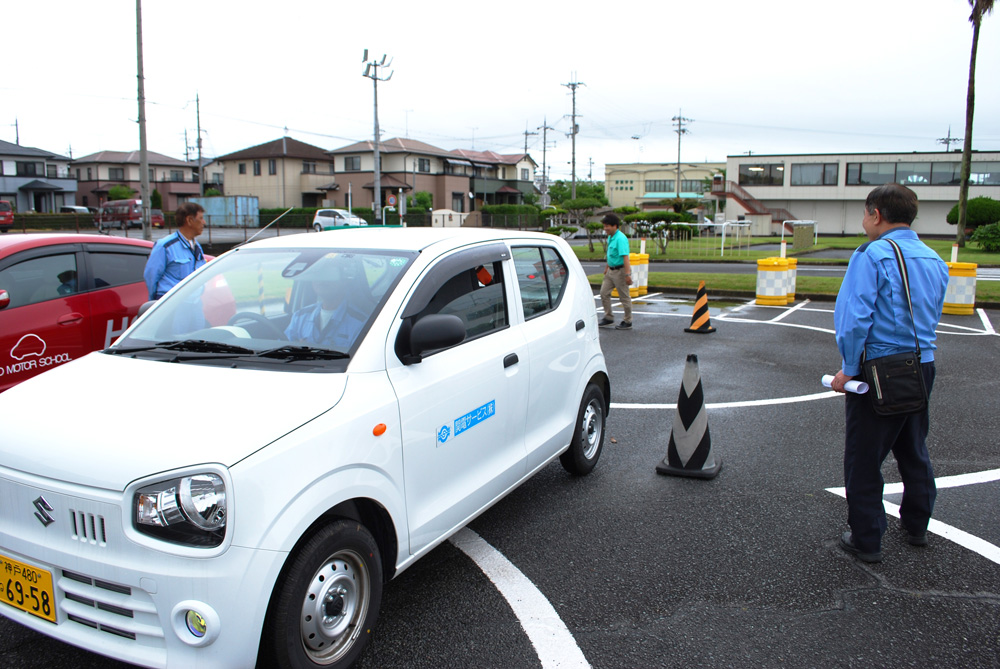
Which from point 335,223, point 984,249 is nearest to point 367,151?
point 335,223

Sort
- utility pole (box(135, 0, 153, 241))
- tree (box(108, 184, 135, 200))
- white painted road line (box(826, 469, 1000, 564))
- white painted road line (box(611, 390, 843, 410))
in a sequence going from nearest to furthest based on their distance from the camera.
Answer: white painted road line (box(826, 469, 1000, 564)) → white painted road line (box(611, 390, 843, 410)) → utility pole (box(135, 0, 153, 241)) → tree (box(108, 184, 135, 200))

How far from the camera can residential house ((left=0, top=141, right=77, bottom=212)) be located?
58.7 m

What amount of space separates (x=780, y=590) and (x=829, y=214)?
60432 millimetres

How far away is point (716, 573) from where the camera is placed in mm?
3740

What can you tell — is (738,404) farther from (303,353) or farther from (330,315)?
(303,353)

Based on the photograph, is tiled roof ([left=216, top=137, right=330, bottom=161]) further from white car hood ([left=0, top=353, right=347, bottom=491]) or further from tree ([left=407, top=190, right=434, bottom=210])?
white car hood ([left=0, top=353, right=347, bottom=491])

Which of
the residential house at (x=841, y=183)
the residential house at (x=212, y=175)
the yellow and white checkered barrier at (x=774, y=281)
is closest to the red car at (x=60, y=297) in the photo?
the yellow and white checkered barrier at (x=774, y=281)

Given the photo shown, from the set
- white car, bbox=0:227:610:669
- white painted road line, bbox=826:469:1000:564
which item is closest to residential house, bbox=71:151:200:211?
white car, bbox=0:227:610:669

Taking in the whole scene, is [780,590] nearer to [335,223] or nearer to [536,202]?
[335,223]

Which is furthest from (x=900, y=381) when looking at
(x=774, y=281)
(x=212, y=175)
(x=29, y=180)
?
(x=212, y=175)

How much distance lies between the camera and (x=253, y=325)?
3.43 m

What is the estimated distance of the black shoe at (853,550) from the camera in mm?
3873

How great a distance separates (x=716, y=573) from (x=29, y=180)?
2789 inches

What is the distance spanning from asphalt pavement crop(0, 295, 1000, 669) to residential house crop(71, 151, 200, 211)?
77.0m
